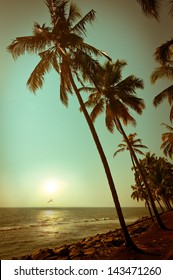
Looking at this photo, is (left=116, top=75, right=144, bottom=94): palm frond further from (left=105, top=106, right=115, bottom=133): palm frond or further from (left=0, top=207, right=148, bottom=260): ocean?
(left=0, top=207, right=148, bottom=260): ocean

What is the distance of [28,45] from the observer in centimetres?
742

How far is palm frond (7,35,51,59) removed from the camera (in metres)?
7.27

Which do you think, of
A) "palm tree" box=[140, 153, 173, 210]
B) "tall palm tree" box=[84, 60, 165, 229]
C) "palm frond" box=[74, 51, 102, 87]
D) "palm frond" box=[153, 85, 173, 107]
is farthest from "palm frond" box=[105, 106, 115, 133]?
"palm tree" box=[140, 153, 173, 210]

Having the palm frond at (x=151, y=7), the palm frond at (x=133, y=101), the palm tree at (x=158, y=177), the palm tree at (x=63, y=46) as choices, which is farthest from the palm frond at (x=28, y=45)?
the palm tree at (x=158, y=177)

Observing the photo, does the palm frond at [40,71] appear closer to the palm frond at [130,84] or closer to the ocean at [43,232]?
the palm frond at [130,84]

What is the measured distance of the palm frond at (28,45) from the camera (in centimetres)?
727

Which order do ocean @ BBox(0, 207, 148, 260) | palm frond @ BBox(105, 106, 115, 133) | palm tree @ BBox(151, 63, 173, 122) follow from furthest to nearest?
ocean @ BBox(0, 207, 148, 260), palm frond @ BBox(105, 106, 115, 133), palm tree @ BBox(151, 63, 173, 122)

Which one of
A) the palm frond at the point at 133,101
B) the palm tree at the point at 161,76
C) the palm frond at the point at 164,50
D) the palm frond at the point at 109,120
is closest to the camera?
the palm frond at the point at 164,50

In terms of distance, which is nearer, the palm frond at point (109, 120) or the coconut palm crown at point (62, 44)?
the coconut palm crown at point (62, 44)

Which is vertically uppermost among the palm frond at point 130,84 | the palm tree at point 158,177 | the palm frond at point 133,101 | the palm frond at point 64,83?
the palm frond at point 130,84

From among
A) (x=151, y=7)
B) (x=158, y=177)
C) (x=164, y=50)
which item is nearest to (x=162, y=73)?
(x=164, y=50)

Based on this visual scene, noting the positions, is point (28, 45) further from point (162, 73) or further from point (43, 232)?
point (43, 232)
